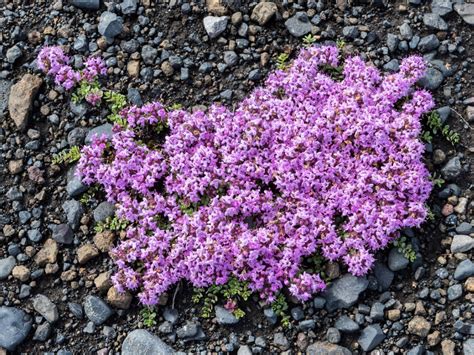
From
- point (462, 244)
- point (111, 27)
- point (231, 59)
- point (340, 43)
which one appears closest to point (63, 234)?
point (111, 27)

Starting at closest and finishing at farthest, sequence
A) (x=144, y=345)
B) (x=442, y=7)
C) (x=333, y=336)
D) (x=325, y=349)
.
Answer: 1. (x=325, y=349)
2. (x=333, y=336)
3. (x=144, y=345)
4. (x=442, y=7)

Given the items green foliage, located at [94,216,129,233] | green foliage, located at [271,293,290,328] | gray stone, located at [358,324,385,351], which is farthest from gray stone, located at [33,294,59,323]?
gray stone, located at [358,324,385,351]

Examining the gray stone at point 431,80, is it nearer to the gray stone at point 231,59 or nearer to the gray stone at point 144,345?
the gray stone at point 231,59

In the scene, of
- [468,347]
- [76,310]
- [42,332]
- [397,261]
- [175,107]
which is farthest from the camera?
[175,107]

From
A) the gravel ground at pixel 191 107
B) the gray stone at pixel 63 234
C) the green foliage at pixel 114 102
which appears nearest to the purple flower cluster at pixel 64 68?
the gravel ground at pixel 191 107

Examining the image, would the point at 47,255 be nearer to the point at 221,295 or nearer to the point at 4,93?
the point at 221,295

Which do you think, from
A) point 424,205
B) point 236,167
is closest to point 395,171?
point 424,205

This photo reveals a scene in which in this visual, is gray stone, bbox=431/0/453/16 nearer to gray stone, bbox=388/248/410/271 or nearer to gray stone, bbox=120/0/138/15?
gray stone, bbox=388/248/410/271
